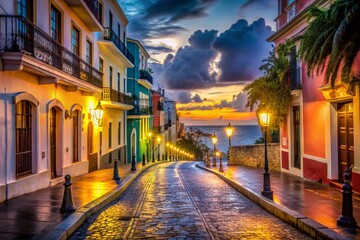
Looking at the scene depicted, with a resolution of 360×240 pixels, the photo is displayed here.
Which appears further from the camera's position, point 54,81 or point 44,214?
point 54,81

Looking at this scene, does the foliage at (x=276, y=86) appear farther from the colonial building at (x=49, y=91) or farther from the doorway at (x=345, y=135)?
the colonial building at (x=49, y=91)

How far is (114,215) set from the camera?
966 cm

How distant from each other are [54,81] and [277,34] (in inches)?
491

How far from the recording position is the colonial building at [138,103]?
3405 cm

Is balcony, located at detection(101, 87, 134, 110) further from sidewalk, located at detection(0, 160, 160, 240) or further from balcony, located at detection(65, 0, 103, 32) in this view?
sidewalk, located at detection(0, 160, 160, 240)

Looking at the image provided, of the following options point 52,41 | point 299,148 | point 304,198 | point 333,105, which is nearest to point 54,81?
point 52,41

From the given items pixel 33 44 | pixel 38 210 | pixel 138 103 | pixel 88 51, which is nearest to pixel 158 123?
pixel 138 103

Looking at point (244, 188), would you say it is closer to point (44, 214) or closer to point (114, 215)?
point (114, 215)

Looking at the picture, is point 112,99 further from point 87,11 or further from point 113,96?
point 87,11

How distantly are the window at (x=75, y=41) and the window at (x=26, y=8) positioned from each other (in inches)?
177

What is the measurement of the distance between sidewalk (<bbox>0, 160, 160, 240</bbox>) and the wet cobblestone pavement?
639 mm

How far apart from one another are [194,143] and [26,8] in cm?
7833

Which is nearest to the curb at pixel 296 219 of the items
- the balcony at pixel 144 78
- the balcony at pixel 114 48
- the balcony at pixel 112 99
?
the balcony at pixel 112 99

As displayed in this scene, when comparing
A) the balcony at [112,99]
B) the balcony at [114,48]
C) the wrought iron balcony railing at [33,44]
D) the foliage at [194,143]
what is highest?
the balcony at [114,48]
